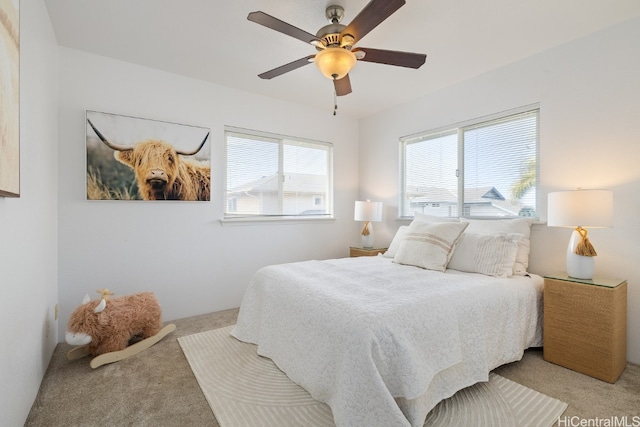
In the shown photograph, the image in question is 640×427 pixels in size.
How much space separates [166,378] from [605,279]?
3.09 metres

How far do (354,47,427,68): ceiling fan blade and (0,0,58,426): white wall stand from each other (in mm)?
1913

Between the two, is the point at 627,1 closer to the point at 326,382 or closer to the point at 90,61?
the point at 326,382

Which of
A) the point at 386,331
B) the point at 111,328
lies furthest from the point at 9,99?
the point at 386,331

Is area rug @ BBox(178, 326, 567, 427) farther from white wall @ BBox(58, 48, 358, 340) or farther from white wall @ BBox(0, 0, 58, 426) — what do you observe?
white wall @ BBox(58, 48, 358, 340)

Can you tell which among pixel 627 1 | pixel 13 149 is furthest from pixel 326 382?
pixel 627 1

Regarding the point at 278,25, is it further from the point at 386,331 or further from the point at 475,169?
the point at 475,169

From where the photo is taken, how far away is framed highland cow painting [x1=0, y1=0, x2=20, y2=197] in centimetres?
116

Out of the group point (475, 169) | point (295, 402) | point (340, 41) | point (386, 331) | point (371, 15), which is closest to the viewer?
point (386, 331)

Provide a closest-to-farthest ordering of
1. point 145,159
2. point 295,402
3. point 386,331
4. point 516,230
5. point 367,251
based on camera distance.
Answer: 1. point 386,331
2. point 295,402
3. point 516,230
4. point 145,159
5. point 367,251

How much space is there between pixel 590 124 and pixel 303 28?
2.33 metres

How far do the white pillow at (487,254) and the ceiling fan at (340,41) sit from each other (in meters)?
1.49

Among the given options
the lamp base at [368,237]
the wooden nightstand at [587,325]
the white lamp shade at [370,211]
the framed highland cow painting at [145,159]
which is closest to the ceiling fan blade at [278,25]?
the framed highland cow painting at [145,159]

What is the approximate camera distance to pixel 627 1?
6.35ft

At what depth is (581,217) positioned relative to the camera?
77.8 inches
